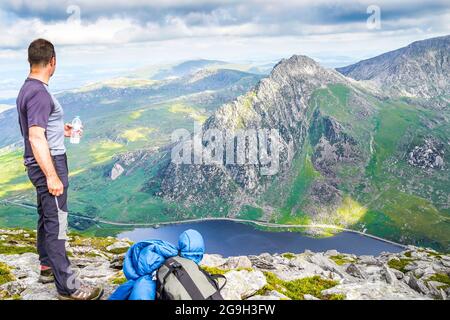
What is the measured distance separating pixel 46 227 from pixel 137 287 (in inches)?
179

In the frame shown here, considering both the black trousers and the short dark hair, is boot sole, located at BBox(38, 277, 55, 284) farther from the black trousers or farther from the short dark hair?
the short dark hair

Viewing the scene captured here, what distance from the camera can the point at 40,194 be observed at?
13.2 metres

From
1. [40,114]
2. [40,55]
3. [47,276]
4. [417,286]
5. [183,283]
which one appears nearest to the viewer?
[183,283]

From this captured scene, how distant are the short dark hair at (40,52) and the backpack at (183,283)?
818 centimetres

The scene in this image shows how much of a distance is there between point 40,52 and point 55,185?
4646 millimetres

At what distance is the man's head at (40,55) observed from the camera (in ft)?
41.2

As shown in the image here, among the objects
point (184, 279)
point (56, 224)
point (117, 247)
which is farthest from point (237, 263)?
point (117, 247)

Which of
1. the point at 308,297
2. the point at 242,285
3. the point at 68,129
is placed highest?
the point at 68,129

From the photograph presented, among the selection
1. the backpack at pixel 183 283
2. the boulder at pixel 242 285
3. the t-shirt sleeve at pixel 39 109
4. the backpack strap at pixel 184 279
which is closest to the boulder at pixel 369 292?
the boulder at pixel 242 285

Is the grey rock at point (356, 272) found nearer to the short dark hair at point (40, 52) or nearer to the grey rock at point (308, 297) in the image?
the grey rock at point (308, 297)

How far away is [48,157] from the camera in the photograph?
1228 centimetres

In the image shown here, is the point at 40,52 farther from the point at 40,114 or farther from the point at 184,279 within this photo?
the point at 184,279

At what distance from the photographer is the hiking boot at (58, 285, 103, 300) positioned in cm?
1325
